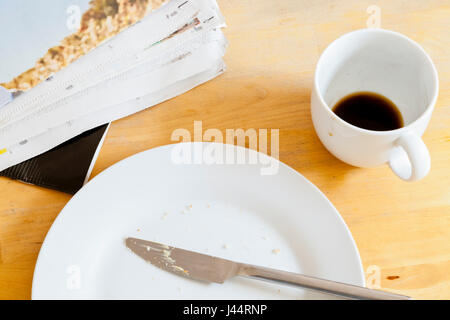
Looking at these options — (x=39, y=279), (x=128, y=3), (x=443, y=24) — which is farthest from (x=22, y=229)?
(x=443, y=24)

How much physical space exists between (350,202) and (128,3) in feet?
1.19

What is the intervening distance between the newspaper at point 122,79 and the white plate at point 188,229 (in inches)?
4.1

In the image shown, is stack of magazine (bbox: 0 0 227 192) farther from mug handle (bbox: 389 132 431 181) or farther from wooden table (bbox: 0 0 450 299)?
mug handle (bbox: 389 132 431 181)

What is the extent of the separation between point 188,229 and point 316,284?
163 millimetres

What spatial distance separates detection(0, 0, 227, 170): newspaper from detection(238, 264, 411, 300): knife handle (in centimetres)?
27

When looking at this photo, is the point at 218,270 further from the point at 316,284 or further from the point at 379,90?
the point at 379,90

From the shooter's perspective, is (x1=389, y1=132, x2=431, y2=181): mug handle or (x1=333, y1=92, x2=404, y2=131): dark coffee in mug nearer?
(x1=389, y1=132, x2=431, y2=181): mug handle

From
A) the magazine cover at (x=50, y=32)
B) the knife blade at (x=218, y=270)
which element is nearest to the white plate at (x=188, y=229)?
the knife blade at (x=218, y=270)

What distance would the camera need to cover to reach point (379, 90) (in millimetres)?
587

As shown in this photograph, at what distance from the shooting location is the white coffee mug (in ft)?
1.57

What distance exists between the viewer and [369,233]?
22.1 inches

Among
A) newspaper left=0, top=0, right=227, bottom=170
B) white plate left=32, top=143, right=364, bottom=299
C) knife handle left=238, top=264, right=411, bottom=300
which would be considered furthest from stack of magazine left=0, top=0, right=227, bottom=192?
knife handle left=238, top=264, right=411, bottom=300

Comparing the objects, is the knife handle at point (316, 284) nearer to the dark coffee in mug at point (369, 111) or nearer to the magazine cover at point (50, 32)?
the dark coffee in mug at point (369, 111)

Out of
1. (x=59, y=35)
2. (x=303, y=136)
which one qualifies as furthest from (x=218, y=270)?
(x=59, y=35)
